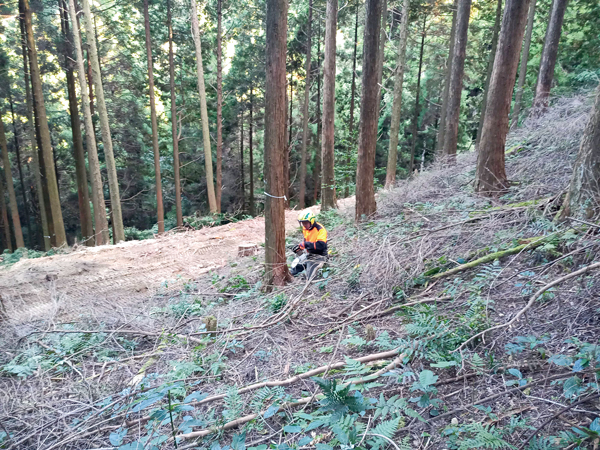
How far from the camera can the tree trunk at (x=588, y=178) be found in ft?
12.6

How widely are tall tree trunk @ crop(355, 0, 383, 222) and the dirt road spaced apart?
12.9 ft

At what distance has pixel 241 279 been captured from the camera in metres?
7.21

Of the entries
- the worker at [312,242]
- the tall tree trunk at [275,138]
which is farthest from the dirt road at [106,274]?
the worker at [312,242]

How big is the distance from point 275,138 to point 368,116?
3.56 metres

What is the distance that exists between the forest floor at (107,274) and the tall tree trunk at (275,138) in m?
2.84

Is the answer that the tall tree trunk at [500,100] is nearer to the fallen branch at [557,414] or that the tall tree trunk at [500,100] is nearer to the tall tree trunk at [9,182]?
the fallen branch at [557,414]

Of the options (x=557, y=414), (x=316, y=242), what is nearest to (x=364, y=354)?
(x=557, y=414)

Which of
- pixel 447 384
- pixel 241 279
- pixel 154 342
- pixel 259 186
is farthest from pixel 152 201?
pixel 447 384

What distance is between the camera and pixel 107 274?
328 inches

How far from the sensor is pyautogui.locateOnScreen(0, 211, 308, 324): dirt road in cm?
632

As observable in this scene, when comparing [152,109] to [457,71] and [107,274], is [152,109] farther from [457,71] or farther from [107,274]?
[457,71]

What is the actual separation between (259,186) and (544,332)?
2538 cm

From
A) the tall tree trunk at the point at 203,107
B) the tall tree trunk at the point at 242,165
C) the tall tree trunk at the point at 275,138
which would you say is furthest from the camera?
the tall tree trunk at the point at 242,165

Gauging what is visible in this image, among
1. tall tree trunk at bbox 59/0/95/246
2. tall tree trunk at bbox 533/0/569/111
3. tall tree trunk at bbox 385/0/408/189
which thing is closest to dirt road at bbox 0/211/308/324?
tall tree trunk at bbox 59/0/95/246
